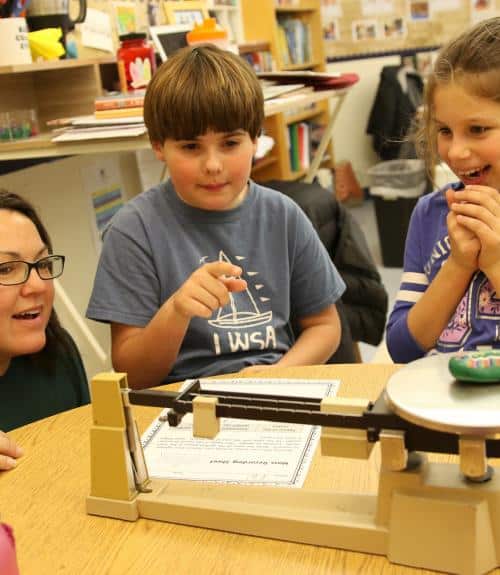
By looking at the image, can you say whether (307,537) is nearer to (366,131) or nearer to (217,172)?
(217,172)

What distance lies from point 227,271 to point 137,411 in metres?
0.23

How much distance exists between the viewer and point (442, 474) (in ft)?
2.14

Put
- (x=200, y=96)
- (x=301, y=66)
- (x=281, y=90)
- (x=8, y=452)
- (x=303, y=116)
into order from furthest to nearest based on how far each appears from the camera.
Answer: (x=301, y=66)
(x=303, y=116)
(x=281, y=90)
(x=200, y=96)
(x=8, y=452)

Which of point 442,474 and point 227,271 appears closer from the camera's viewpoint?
point 442,474

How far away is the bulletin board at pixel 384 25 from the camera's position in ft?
19.4

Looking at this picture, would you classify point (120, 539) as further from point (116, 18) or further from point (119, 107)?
point (116, 18)

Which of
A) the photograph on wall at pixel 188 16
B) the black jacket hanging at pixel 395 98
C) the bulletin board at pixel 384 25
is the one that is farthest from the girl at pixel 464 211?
the bulletin board at pixel 384 25

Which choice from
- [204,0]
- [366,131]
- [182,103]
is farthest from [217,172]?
[366,131]

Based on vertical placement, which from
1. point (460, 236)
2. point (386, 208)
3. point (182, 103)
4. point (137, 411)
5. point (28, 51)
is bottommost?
point (386, 208)

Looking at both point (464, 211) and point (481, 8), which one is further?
point (481, 8)

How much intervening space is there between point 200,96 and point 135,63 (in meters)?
1.07

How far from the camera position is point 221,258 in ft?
4.62

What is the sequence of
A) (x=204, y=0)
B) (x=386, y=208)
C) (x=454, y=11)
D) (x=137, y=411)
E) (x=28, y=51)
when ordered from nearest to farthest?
(x=137, y=411)
(x=28, y=51)
(x=204, y=0)
(x=386, y=208)
(x=454, y=11)

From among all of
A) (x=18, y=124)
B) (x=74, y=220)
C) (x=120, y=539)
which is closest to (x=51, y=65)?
(x=18, y=124)
